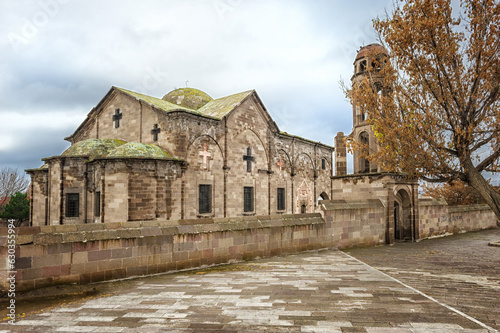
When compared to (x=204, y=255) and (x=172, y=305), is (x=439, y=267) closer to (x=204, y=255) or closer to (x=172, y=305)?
(x=204, y=255)

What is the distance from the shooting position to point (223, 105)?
24969mm

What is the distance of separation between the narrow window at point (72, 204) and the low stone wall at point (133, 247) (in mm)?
14047

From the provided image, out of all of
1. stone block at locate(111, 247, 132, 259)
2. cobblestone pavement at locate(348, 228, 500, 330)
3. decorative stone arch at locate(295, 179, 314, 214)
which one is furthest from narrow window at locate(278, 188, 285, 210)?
stone block at locate(111, 247, 132, 259)

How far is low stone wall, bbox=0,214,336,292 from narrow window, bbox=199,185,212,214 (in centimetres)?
1072

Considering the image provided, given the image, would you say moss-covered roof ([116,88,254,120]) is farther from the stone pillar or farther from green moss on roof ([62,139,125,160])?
the stone pillar

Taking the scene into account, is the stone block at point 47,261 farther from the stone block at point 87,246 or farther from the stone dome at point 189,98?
the stone dome at point 189,98

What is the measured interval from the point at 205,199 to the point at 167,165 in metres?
3.73

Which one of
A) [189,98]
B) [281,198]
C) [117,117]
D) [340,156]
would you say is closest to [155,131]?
[117,117]

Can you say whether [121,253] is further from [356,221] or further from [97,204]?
[97,204]

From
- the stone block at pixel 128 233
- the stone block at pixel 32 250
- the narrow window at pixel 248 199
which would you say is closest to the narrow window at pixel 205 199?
the narrow window at pixel 248 199

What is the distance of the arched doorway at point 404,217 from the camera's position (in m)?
17.4

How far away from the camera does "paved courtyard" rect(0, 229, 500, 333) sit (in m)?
4.54

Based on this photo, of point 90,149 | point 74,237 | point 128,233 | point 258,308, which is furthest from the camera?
point 90,149

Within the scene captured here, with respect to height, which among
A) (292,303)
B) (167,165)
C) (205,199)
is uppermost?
(167,165)
